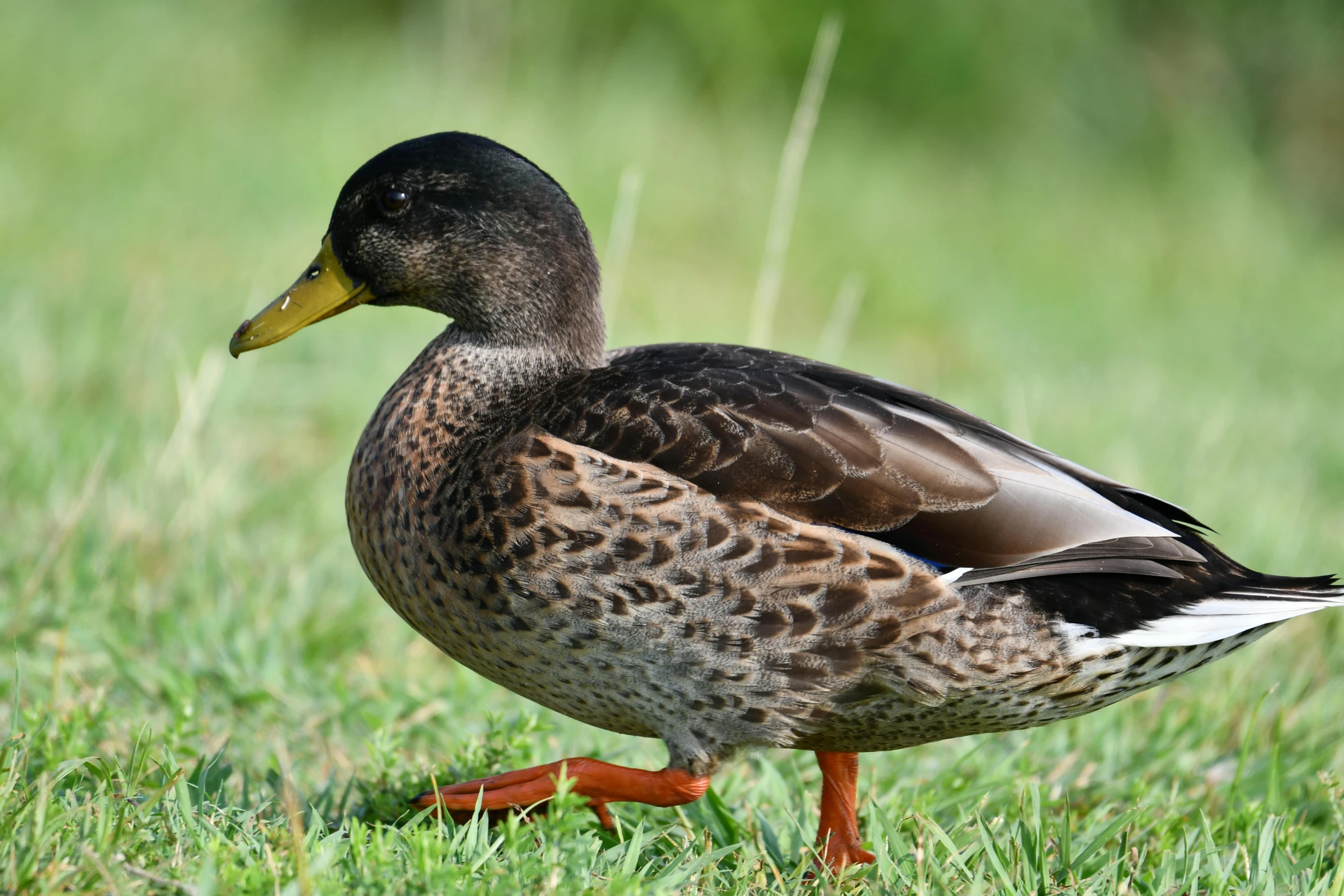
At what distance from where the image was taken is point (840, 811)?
2535mm

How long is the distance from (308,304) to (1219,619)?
1.85 meters

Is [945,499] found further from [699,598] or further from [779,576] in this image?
[699,598]

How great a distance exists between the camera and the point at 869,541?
2.27 metres

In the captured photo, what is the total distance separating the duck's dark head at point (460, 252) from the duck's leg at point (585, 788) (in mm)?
856

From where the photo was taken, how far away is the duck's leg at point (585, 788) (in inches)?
90.8

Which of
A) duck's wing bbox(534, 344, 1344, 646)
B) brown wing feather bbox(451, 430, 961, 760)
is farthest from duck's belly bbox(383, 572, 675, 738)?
duck's wing bbox(534, 344, 1344, 646)

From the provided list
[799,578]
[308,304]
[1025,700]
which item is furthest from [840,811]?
[308,304]

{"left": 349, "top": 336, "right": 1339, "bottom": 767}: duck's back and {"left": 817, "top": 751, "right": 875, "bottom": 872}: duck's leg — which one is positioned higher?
{"left": 349, "top": 336, "right": 1339, "bottom": 767}: duck's back

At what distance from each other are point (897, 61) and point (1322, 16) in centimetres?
340

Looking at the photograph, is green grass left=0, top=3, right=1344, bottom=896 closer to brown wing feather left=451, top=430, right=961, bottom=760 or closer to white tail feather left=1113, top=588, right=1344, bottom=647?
brown wing feather left=451, top=430, right=961, bottom=760

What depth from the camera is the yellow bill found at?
8.95 feet

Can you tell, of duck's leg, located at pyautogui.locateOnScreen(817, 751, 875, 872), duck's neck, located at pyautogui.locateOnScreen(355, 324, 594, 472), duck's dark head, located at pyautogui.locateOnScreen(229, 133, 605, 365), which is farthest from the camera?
duck's dark head, located at pyautogui.locateOnScreen(229, 133, 605, 365)

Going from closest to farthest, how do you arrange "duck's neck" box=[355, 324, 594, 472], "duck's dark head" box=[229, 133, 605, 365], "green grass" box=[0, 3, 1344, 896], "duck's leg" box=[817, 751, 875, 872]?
"green grass" box=[0, 3, 1344, 896] < "duck's leg" box=[817, 751, 875, 872] < "duck's neck" box=[355, 324, 594, 472] < "duck's dark head" box=[229, 133, 605, 365]

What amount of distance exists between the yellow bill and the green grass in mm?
623
